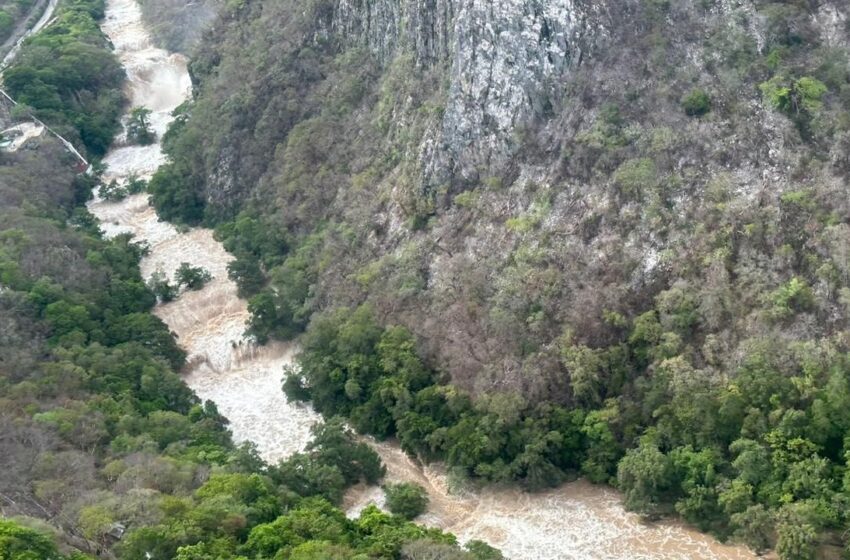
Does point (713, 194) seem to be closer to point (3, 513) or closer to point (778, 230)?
point (778, 230)

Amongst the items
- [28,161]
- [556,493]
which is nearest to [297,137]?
[28,161]

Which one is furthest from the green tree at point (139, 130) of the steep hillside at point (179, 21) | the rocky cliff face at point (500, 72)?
the rocky cliff face at point (500, 72)

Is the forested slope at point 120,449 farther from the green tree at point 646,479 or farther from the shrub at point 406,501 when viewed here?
the green tree at point 646,479

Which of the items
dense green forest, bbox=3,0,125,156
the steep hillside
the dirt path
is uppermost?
the steep hillside

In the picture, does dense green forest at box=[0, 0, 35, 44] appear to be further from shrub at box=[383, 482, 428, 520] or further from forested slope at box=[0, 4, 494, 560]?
shrub at box=[383, 482, 428, 520]

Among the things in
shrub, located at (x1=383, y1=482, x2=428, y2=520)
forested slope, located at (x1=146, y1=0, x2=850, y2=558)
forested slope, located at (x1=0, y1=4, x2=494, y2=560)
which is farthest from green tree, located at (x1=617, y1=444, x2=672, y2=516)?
shrub, located at (x1=383, y1=482, x2=428, y2=520)
